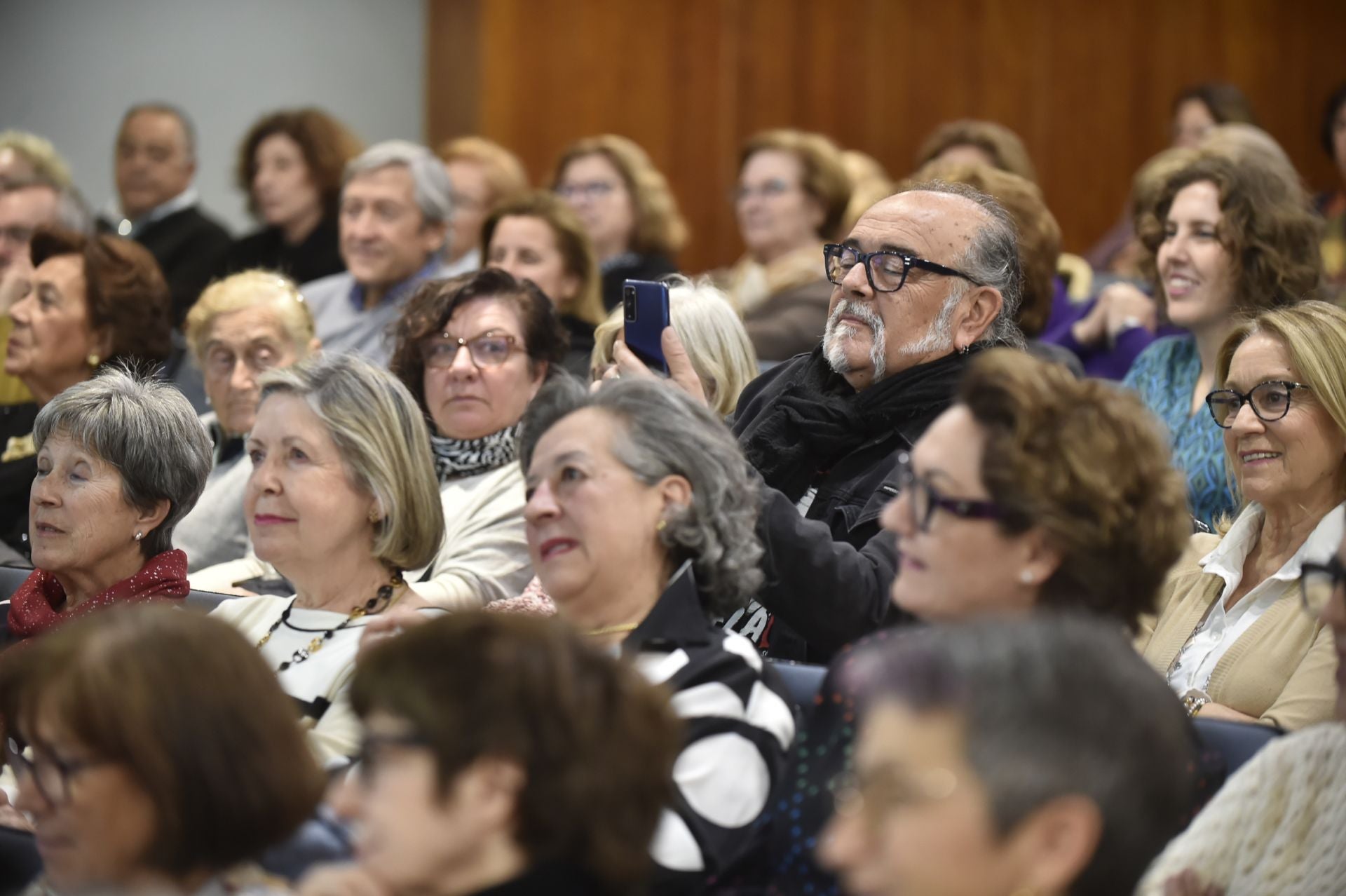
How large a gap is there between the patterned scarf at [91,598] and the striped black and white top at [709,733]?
0.98 meters

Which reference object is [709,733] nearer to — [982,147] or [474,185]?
[982,147]

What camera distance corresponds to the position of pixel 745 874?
1841 millimetres

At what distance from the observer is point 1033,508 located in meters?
1.72

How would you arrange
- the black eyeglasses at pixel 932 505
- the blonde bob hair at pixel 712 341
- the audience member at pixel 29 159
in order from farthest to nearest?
the audience member at pixel 29 159 < the blonde bob hair at pixel 712 341 < the black eyeglasses at pixel 932 505

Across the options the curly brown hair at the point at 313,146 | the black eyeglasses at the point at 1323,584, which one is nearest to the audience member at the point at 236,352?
the curly brown hair at the point at 313,146

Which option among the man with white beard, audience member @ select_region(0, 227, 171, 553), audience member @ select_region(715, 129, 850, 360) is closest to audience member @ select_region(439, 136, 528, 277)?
audience member @ select_region(715, 129, 850, 360)

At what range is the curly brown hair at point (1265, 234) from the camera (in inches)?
131

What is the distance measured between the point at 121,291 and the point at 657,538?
2152 mm

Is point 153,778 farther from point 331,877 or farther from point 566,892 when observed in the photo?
point 566,892

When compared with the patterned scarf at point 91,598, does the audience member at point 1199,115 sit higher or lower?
higher

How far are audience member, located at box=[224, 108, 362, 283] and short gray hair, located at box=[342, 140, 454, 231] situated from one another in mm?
551

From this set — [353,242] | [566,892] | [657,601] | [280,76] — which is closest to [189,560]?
[353,242]

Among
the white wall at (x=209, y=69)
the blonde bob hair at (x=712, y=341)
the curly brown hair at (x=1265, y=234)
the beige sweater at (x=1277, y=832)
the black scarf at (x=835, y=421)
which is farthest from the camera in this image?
the white wall at (x=209, y=69)

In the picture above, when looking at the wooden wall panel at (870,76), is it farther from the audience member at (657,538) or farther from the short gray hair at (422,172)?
the audience member at (657,538)
